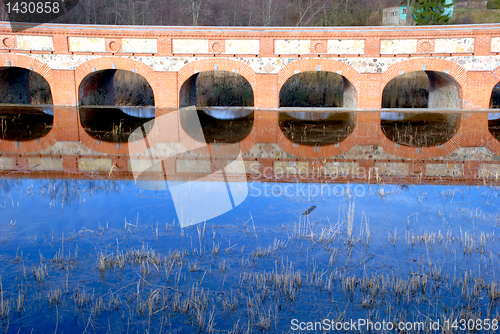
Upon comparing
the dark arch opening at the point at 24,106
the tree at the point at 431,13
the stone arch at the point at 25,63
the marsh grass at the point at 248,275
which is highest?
the tree at the point at 431,13

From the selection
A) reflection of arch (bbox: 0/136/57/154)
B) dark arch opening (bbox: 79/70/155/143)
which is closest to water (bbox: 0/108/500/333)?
reflection of arch (bbox: 0/136/57/154)

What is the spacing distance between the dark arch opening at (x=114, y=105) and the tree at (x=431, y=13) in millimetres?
20855

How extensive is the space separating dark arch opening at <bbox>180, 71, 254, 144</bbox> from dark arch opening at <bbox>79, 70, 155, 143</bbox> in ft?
6.37

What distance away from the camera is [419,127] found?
51.9 feet

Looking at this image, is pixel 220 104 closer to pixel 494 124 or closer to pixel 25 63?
pixel 25 63

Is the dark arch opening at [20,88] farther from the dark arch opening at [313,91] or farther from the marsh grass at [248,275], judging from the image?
the marsh grass at [248,275]

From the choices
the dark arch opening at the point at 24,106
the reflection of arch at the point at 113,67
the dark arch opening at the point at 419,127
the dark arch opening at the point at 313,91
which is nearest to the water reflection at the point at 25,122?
the dark arch opening at the point at 24,106

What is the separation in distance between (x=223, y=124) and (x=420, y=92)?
44.0ft

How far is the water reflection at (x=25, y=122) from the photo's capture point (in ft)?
44.7

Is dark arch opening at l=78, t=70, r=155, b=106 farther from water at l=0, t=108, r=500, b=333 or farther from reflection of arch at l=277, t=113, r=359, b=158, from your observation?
reflection of arch at l=277, t=113, r=359, b=158

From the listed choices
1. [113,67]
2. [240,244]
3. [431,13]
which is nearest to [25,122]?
[113,67]

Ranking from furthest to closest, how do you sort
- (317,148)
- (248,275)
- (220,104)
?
(220,104), (317,148), (248,275)

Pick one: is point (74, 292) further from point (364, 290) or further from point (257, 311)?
point (364, 290)

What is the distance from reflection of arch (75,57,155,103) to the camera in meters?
20.4
